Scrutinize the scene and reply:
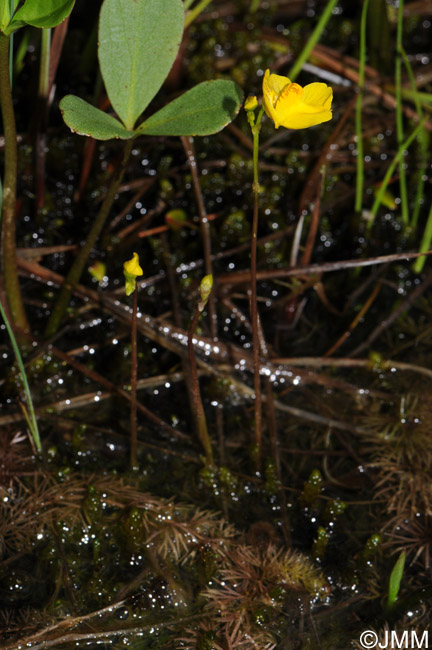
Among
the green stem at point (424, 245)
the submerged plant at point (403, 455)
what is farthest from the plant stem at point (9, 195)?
the green stem at point (424, 245)

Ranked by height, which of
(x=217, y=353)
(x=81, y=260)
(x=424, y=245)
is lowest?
(x=217, y=353)

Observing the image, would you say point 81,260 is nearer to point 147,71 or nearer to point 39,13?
point 147,71

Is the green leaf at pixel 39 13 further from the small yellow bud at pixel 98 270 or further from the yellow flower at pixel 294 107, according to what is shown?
the small yellow bud at pixel 98 270

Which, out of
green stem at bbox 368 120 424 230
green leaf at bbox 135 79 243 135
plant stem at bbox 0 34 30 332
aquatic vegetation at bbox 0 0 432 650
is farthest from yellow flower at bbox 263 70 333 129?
green stem at bbox 368 120 424 230

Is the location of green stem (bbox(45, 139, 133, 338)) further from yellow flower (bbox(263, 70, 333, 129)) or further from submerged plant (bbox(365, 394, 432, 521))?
submerged plant (bbox(365, 394, 432, 521))

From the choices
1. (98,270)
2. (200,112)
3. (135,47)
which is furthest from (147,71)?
(98,270)

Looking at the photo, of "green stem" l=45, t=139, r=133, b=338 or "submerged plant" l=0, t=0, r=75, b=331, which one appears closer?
"submerged plant" l=0, t=0, r=75, b=331

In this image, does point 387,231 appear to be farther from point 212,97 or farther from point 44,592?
point 44,592
